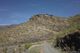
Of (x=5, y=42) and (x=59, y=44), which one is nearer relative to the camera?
(x=59, y=44)

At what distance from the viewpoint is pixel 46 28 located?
115312mm

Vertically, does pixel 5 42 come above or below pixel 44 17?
below

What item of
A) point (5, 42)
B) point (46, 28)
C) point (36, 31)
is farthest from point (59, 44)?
point (46, 28)

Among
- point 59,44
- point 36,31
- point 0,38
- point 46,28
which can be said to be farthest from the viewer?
point 46,28

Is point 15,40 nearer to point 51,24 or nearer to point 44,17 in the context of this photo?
point 51,24

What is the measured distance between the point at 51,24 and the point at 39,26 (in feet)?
26.9

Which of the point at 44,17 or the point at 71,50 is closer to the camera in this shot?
the point at 71,50

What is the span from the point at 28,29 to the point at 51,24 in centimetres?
1692

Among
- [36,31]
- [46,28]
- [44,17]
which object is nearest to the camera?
[36,31]

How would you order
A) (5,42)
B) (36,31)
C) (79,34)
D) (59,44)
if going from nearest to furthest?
1. (79,34)
2. (59,44)
3. (5,42)
4. (36,31)

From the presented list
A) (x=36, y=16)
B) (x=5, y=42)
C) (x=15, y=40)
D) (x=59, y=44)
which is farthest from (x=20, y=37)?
(x=59, y=44)

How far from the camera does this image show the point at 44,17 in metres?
135

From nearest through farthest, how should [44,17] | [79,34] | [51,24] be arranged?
[79,34] < [51,24] < [44,17]

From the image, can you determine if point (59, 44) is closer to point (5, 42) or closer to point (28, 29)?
point (5, 42)
